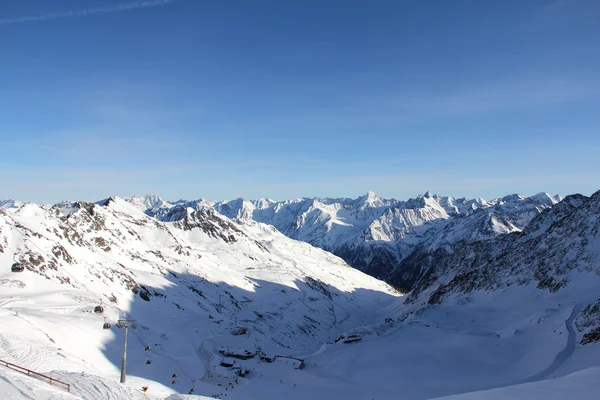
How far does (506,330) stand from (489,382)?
28627mm

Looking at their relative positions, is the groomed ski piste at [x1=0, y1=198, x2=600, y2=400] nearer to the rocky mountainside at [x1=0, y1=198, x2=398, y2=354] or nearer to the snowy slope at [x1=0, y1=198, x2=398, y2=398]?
the snowy slope at [x1=0, y1=198, x2=398, y2=398]

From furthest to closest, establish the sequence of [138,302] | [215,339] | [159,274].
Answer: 1. [159,274]
2. [138,302]
3. [215,339]

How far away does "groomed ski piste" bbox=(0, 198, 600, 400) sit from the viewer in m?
34.7

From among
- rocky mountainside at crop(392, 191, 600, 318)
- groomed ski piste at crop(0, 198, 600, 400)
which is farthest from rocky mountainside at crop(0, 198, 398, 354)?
rocky mountainside at crop(392, 191, 600, 318)

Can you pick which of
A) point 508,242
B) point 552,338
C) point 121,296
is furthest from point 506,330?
point 508,242

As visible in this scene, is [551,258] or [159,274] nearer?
[551,258]

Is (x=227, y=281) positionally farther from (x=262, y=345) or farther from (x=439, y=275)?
(x=439, y=275)

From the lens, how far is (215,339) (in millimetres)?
86500

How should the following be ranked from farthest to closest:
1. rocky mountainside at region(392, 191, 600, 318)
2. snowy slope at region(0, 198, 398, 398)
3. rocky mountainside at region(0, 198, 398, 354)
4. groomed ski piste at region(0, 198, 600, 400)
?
1. rocky mountainside at region(392, 191, 600, 318)
2. rocky mountainside at region(0, 198, 398, 354)
3. snowy slope at region(0, 198, 398, 398)
4. groomed ski piste at region(0, 198, 600, 400)

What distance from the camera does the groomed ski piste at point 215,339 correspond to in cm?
3472

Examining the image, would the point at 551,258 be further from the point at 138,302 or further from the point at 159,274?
the point at 159,274

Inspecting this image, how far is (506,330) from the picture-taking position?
73.9 meters

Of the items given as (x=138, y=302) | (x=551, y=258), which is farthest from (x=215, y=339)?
(x=551, y=258)

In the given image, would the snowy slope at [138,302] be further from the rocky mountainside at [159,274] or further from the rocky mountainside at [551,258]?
the rocky mountainside at [551,258]
